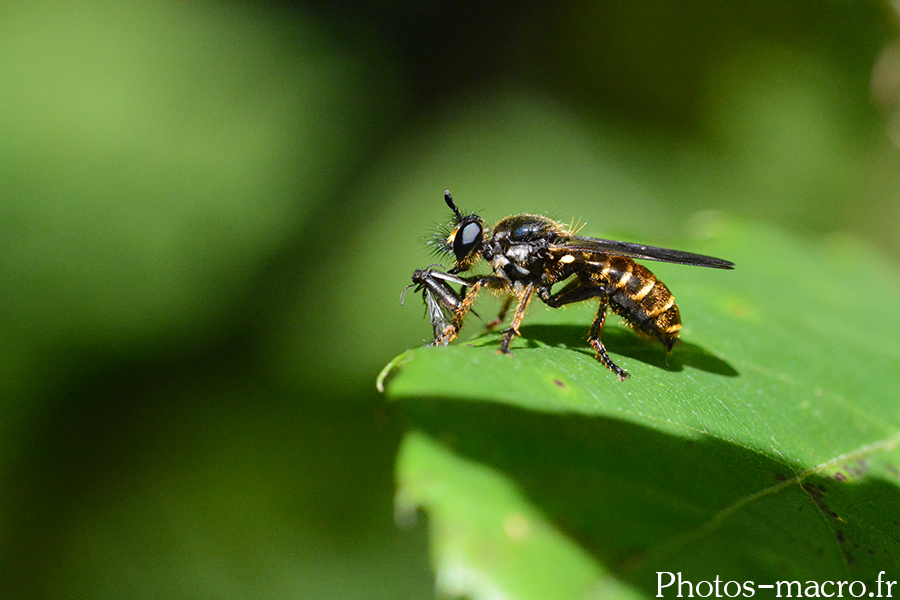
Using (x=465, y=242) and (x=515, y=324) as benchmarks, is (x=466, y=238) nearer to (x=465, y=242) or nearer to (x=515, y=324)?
(x=465, y=242)

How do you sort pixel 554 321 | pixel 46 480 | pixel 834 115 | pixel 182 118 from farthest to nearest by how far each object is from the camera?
1. pixel 834 115
2. pixel 182 118
3. pixel 46 480
4. pixel 554 321

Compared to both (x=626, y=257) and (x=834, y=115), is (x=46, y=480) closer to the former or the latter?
(x=626, y=257)

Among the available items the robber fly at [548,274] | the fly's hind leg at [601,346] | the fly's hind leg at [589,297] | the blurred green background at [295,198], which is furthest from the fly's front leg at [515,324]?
the blurred green background at [295,198]

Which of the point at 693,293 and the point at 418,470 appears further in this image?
the point at 693,293

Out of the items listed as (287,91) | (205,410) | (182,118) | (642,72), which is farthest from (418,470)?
(642,72)

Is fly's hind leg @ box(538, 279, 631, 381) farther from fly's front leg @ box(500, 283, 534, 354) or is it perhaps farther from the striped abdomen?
fly's front leg @ box(500, 283, 534, 354)

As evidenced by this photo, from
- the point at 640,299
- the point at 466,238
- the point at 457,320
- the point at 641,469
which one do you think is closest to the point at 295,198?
the point at 466,238
